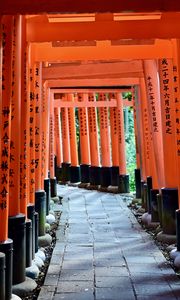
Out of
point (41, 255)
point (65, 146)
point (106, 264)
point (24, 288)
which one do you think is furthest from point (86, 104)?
point (24, 288)

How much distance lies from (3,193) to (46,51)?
336 centimetres

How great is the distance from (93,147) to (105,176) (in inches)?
42.8

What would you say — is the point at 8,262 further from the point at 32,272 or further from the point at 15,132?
the point at 15,132

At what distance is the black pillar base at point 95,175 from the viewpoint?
52.0ft

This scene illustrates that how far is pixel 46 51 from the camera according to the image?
24.4 feet

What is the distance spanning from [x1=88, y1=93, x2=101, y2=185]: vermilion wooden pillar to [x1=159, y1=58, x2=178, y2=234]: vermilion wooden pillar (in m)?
8.11

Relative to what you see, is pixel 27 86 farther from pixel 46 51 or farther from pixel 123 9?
pixel 123 9

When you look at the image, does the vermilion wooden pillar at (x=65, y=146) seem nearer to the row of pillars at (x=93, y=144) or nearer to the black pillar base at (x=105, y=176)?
the row of pillars at (x=93, y=144)

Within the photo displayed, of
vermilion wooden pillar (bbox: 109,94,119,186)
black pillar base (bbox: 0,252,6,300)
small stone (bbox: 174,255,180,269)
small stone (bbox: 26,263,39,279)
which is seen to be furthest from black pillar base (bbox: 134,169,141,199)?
black pillar base (bbox: 0,252,6,300)

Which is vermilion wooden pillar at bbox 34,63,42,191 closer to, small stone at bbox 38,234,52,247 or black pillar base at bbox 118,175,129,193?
small stone at bbox 38,234,52,247

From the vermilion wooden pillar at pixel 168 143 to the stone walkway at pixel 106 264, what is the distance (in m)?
0.56

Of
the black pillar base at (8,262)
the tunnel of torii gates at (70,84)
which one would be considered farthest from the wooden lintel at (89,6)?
the black pillar base at (8,262)

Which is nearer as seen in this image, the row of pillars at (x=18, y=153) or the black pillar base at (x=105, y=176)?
the row of pillars at (x=18, y=153)

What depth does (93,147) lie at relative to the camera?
15961mm
